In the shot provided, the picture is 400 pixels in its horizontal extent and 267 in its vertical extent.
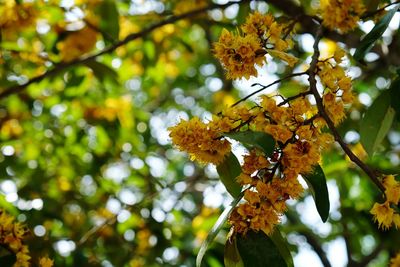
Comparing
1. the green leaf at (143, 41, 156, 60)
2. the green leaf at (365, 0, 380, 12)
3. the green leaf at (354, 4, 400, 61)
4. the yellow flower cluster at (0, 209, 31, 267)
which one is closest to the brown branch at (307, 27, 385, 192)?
the green leaf at (354, 4, 400, 61)

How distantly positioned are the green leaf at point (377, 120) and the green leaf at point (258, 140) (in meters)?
0.55

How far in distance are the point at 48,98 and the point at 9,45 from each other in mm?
663

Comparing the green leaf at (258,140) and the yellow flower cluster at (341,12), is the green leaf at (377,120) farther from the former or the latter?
the green leaf at (258,140)

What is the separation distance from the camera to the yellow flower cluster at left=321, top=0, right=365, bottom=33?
1607 mm

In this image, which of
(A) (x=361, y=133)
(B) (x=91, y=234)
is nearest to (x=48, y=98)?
(B) (x=91, y=234)

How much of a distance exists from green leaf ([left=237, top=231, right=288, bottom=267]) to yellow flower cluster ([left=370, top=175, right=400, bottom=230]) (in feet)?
0.71

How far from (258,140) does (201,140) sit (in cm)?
15

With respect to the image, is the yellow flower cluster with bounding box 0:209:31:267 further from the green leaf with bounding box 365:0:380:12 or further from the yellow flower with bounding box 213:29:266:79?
the green leaf with bounding box 365:0:380:12

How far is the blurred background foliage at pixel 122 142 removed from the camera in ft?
7.89

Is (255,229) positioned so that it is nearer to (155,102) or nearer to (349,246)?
(349,246)

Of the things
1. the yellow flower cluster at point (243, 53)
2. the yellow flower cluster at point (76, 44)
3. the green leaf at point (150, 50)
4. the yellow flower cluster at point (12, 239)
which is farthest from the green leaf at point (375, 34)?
the green leaf at point (150, 50)

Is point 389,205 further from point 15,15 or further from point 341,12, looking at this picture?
point 15,15

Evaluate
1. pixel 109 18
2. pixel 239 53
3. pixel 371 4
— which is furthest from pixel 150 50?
pixel 239 53

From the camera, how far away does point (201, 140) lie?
4.05 ft
